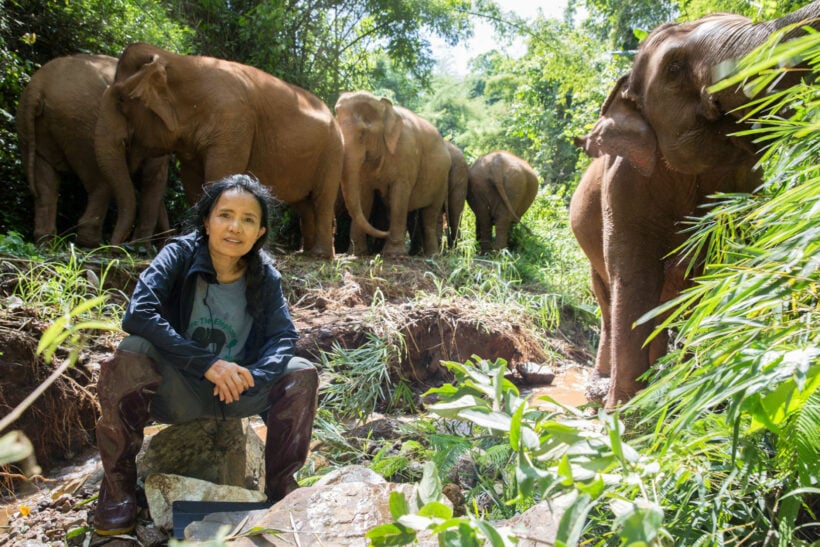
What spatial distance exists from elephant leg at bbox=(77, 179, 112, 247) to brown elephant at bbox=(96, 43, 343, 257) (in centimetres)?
37

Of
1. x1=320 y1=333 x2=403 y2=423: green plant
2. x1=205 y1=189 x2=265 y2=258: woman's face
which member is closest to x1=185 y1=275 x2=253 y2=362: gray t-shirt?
x1=205 y1=189 x2=265 y2=258: woman's face

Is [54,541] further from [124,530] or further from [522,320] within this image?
[522,320]

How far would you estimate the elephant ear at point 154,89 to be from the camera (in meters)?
5.33

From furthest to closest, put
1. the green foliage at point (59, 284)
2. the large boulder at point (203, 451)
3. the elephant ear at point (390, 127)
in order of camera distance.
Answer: the elephant ear at point (390, 127), the green foliage at point (59, 284), the large boulder at point (203, 451)

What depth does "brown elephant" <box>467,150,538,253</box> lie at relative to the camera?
10320 millimetres

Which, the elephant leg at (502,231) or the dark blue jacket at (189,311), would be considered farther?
the elephant leg at (502,231)

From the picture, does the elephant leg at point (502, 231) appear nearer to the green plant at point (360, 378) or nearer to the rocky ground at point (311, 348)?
the rocky ground at point (311, 348)

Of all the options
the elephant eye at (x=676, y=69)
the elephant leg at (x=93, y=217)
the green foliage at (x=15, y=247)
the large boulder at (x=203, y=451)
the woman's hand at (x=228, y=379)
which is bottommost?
the large boulder at (x=203, y=451)

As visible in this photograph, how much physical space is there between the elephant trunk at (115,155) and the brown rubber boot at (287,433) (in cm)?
347

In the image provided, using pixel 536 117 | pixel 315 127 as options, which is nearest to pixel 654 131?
pixel 315 127

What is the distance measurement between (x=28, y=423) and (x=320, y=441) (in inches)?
58.9

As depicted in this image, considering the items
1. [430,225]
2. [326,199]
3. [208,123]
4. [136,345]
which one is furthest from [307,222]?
[136,345]

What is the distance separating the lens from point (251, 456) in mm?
2975

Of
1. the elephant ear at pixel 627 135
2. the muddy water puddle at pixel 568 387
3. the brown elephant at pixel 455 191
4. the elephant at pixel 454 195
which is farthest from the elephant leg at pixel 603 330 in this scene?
the brown elephant at pixel 455 191
